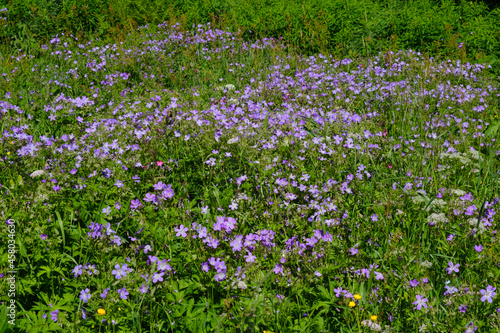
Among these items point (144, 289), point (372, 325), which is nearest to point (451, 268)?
point (372, 325)

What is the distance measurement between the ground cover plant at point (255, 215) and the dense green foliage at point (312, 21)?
7.09ft

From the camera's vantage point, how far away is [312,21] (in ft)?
24.7

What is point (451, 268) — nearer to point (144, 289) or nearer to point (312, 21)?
point (144, 289)

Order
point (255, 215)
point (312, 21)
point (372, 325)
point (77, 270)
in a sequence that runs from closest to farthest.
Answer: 1. point (372, 325)
2. point (77, 270)
3. point (255, 215)
4. point (312, 21)

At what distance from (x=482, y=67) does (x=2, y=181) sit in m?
6.34

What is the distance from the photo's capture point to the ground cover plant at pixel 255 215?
2428mm

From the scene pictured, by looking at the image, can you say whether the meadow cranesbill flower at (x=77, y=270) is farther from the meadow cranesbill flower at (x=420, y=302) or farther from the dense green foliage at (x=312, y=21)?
the dense green foliage at (x=312, y=21)

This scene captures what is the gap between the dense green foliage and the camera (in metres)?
7.18

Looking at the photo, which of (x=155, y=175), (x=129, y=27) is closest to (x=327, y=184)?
(x=155, y=175)

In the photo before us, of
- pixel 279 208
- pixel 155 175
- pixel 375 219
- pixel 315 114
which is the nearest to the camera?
pixel 375 219

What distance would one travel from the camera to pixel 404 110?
4.80m

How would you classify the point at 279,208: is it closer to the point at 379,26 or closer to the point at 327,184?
the point at 327,184

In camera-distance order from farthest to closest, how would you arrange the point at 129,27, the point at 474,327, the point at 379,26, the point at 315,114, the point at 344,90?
the point at 129,27, the point at 379,26, the point at 344,90, the point at 315,114, the point at 474,327

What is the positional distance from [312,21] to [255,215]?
210 inches
